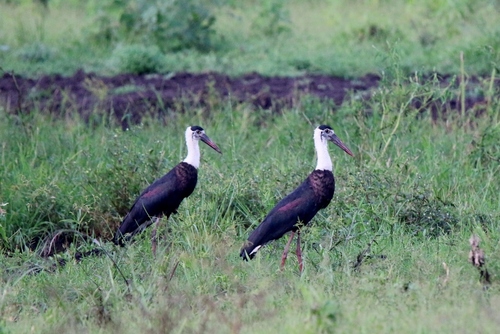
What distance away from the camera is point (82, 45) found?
13281mm

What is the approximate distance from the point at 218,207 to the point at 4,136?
2.47m

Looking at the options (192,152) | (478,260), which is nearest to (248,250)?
(192,152)

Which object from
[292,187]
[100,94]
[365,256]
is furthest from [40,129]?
[365,256]

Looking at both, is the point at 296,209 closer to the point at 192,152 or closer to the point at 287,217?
the point at 287,217

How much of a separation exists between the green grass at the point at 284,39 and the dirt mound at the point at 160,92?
40 cm

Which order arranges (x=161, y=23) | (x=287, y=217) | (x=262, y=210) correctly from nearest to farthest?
(x=287, y=217) < (x=262, y=210) < (x=161, y=23)

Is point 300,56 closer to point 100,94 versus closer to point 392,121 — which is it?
point 100,94

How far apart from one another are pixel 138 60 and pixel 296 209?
19.7 feet

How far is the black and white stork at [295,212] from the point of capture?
6051 millimetres

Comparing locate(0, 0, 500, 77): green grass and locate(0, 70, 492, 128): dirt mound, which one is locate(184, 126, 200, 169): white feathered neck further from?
locate(0, 0, 500, 77): green grass

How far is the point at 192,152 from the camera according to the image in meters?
6.90

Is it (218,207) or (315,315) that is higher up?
(315,315)

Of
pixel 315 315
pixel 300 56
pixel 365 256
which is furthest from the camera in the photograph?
pixel 300 56

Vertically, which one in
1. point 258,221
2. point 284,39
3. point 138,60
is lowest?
point 284,39
